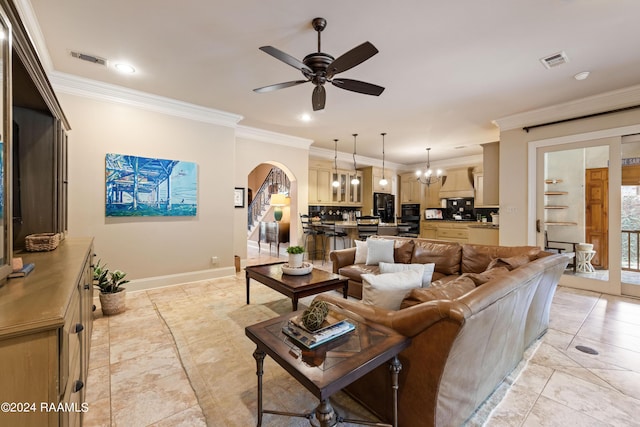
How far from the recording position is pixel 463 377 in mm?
1463

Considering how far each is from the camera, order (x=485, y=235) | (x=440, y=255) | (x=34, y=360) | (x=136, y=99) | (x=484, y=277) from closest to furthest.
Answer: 1. (x=34, y=360)
2. (x=484, y=277)
3. (x=440, y=255)
4. (x=136, y=99)
5. (x=485, y=235)

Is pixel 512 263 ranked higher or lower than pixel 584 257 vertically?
higher

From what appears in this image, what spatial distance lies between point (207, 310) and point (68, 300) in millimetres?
2494

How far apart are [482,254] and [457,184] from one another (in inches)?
219

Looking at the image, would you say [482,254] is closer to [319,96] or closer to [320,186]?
[319,96]

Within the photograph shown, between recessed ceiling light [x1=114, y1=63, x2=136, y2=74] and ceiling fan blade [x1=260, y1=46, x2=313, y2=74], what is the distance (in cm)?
214

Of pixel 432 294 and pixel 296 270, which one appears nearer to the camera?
pixel 432 294

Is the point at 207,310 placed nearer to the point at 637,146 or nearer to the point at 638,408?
the point at 638,408

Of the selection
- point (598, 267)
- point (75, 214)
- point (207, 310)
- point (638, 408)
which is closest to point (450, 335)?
point (638, 408)

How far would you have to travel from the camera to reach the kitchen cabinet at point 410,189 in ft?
30.1

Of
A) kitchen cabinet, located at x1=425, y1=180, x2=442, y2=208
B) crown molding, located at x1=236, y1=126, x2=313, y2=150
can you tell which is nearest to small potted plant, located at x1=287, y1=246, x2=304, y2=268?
crown molding, located at x1=236, y1=126, x2=313, y2=150

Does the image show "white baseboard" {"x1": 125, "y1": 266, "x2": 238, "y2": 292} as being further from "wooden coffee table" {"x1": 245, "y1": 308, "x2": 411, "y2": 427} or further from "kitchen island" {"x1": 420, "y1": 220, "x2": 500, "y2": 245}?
"kitchen island" {"x1": 420, "y1": 220, "x2": 500, "y2": 245}

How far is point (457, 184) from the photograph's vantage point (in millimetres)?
8172

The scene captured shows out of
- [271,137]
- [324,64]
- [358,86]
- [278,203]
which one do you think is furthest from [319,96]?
[278,203]
